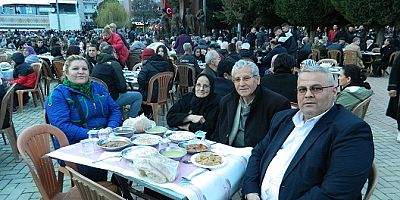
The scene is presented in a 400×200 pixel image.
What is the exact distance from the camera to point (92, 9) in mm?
93188

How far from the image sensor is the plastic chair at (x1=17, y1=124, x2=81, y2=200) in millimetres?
2500

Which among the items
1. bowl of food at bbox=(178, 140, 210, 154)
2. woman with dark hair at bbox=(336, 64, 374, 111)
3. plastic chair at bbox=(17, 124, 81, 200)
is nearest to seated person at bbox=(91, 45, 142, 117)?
plastic chair at bbox=(17, 124, 81, 200)

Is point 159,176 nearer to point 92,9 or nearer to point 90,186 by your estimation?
point 90,186

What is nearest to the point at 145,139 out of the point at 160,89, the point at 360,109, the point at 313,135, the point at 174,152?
the point at 174,152

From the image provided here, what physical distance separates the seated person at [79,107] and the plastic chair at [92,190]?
107 centimetres

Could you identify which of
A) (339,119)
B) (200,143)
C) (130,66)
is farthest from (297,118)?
(130,66)

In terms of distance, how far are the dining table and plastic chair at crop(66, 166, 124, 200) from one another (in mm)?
312

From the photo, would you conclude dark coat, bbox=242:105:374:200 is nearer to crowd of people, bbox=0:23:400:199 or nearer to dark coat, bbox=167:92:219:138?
crowd of people, bbox=0:23:400:199

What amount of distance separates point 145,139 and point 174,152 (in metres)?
0.40

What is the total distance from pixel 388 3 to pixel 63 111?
46.2ft

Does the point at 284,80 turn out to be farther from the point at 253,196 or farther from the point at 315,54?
the point at 315,54

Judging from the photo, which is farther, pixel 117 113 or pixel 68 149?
pixel 117 113

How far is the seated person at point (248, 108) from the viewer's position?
9.98ft

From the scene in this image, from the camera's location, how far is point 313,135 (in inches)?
81.8
